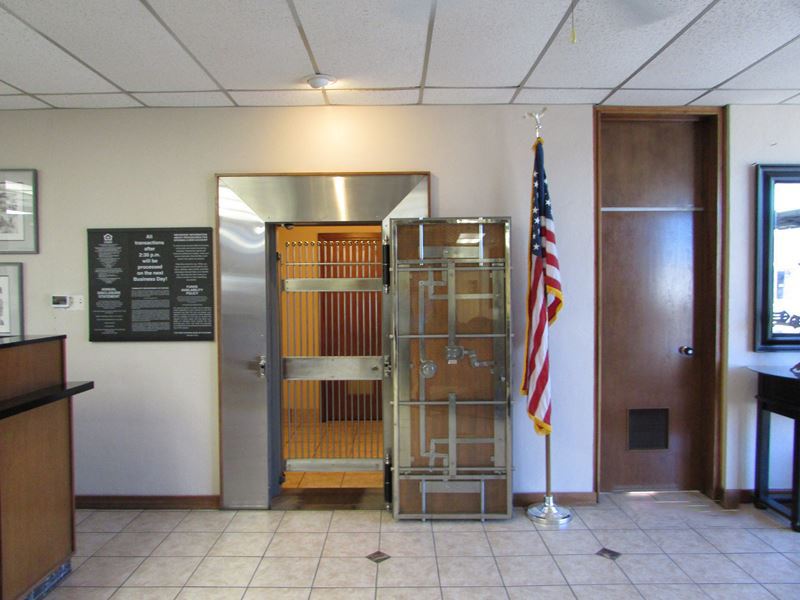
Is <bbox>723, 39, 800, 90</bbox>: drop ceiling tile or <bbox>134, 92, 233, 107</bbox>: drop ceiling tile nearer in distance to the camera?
<bbox>723, 39, 800, 90</bbox>: drop ceiling tile

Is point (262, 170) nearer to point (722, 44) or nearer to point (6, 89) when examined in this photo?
point (6, 89)

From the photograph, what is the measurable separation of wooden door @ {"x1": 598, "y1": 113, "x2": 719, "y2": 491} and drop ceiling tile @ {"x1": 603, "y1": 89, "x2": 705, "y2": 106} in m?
0.20

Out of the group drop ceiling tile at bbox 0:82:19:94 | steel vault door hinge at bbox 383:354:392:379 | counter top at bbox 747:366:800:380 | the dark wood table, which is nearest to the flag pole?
steel vault door hinge at bbox 383:354:392:379

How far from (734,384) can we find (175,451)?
405cm

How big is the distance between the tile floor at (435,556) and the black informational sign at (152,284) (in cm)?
131

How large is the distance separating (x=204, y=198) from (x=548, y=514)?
128 inches

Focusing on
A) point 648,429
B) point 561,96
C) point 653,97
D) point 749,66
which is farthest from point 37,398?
point 749,66

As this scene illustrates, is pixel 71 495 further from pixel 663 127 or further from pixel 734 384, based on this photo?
pixel 663 127

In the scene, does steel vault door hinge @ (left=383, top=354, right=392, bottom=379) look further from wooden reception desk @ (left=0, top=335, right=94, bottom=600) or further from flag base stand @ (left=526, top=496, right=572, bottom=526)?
wooden reception desk @ (left=0, top=335, right=94, bottom=600)

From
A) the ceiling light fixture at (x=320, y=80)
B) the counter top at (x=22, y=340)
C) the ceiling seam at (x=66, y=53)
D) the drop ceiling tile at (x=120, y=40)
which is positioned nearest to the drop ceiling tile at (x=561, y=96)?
the ceiling light fixture at (x=320, y=80)

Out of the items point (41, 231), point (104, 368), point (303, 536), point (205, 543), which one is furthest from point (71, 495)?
point (41, 231)

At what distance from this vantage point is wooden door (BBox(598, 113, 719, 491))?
381 cm

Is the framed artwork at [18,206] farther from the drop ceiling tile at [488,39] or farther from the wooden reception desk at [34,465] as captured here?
the drop ceiling tile at [488,39]

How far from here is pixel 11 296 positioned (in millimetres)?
3668
